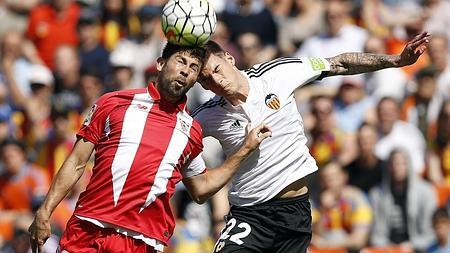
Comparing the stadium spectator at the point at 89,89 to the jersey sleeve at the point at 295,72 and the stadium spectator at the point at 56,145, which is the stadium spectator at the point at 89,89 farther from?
the jersey sleeve at the point at 295,72

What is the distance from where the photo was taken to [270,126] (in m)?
8.53

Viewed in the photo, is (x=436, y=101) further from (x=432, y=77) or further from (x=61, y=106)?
(x=61, y=106)

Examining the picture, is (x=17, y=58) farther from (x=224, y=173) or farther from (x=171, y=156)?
(x=171, y=156)

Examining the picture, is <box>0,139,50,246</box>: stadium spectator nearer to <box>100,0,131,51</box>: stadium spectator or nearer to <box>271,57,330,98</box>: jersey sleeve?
<box>100,0,131,51</box>: stadium spectator

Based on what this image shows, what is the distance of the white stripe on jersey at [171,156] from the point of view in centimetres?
774

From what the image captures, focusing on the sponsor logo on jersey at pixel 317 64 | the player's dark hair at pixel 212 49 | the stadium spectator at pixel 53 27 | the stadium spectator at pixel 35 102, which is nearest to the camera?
the player's dark hair at pixel 212 49

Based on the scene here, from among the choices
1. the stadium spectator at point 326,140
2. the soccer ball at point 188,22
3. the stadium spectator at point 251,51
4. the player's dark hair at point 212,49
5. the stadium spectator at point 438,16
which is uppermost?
the soccer ball at point 188,22

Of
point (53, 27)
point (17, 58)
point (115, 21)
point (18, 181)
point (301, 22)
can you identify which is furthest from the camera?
point (53, 27)

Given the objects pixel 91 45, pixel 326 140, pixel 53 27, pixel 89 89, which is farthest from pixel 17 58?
pixel 326 140

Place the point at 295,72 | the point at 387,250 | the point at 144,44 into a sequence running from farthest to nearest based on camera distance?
1. the point at 144,44
2. the point at 387,250
3. the point at 295,72

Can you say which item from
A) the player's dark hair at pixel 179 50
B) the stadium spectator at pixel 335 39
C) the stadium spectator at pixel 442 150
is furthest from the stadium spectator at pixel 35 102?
the player's dark hair at pixel 179 50

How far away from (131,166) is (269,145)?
1.30 metres

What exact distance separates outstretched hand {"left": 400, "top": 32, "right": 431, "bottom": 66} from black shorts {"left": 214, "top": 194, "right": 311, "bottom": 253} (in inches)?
51.4

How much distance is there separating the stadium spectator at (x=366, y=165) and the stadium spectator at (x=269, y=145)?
430cm
